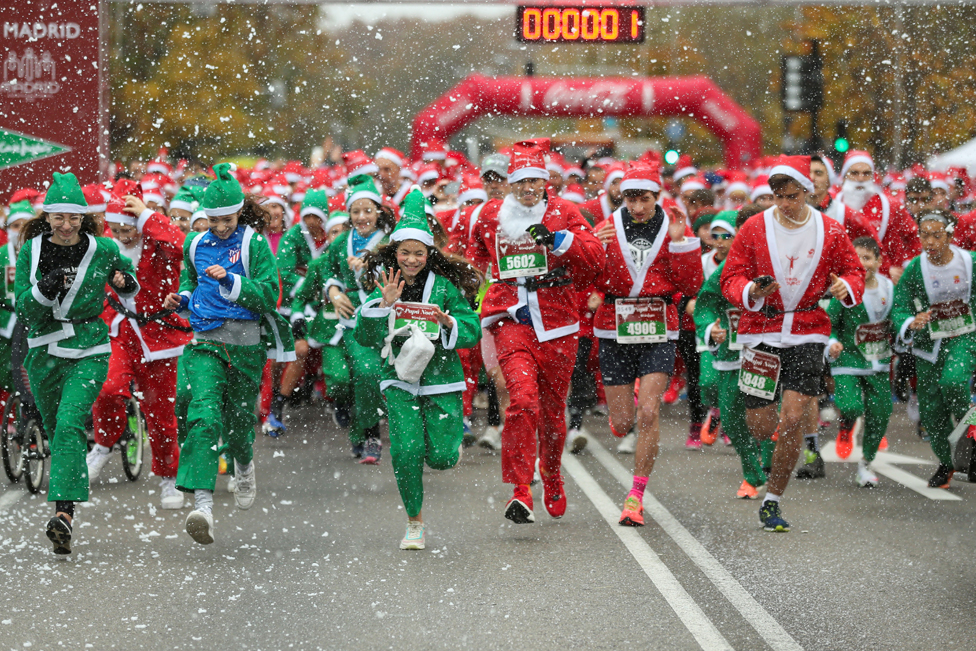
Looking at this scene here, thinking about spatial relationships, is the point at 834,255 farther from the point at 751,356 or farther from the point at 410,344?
the point at 410,344

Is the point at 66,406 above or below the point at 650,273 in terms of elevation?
below

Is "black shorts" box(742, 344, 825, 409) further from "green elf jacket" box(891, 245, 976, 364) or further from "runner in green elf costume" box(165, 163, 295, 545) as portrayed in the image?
"runner in green elf costume" box(165, 163, 295, 545)

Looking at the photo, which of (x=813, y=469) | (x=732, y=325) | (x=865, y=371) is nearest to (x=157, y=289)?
(x=732, y=325)

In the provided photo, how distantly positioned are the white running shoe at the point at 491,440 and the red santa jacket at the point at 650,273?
3.76 metres

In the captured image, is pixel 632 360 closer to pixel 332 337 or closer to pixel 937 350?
pixel 937 350

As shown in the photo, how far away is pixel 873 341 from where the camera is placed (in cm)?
1147

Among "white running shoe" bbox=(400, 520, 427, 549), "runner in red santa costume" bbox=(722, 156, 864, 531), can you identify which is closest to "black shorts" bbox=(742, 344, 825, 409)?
"runner in red santa costume" bbox=(722, 156, 864, 531)

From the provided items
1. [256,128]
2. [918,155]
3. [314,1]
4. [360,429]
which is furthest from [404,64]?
[360,429]

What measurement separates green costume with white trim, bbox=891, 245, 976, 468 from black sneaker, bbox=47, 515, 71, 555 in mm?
5741

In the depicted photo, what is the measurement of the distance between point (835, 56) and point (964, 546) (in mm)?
34364

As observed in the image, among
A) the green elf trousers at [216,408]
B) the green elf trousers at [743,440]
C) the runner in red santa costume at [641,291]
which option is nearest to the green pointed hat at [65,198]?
the green elf trousers at [216,408]

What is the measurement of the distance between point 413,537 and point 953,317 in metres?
4.42

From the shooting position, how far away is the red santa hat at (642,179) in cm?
970

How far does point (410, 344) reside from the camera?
27.9ft
